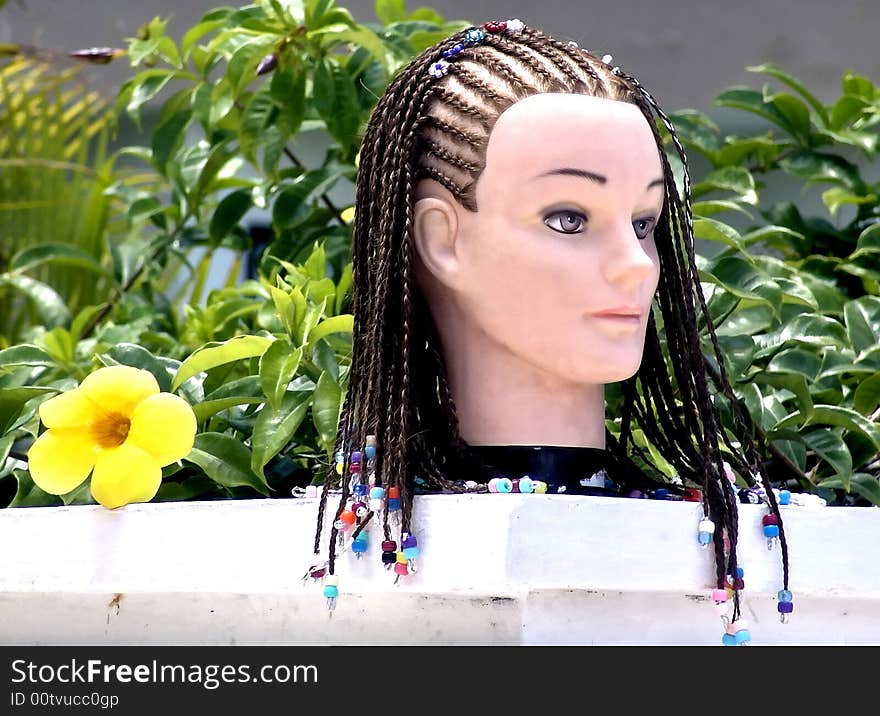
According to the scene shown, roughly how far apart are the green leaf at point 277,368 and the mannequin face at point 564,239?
0.65 ft

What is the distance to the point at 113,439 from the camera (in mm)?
1183

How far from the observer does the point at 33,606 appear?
1.24 metres

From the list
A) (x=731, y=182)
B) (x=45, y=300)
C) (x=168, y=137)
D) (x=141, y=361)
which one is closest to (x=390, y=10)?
(x=168, y=137)

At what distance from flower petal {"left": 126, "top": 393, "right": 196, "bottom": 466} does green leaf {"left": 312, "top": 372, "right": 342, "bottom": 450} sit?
0.15 meters

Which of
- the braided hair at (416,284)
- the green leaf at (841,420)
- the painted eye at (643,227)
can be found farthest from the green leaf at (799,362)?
the painted eye at (643,227)

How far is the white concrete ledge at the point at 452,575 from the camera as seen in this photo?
1.00 m

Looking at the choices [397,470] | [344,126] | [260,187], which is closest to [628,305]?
[397,470]

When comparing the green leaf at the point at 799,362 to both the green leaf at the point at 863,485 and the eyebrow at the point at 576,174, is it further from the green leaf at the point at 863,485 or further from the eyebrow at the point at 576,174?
the eyebrow at the point at 576,174

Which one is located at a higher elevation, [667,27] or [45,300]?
[667,27]

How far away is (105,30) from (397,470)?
9.37 feet

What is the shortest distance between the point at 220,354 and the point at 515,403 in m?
0.31

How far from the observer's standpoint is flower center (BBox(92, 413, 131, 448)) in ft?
3.85

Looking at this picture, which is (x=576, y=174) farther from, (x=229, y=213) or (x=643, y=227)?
(x=229, y=213)

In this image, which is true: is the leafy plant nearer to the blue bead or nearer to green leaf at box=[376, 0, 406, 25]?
the blue bead
